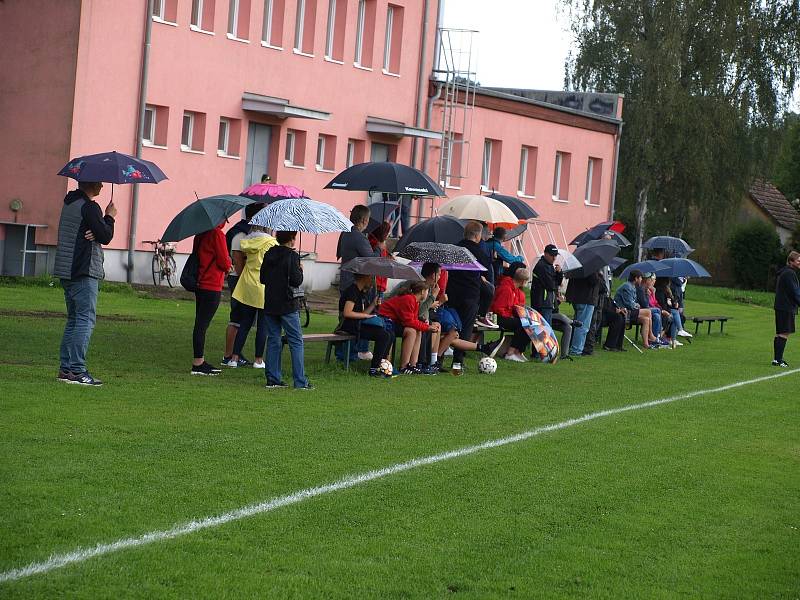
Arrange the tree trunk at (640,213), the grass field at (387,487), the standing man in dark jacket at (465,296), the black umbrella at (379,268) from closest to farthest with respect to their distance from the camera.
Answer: the grass field at (387,487) < the black umbrella at (379,268) < the standing man in dark jacket at (465,296) < the tree trunk at (640,213)

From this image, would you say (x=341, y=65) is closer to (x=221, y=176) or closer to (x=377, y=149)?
(x=377, y=149)

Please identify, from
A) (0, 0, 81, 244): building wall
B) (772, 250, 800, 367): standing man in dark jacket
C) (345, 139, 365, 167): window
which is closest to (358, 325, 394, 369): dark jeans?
(772, 250, 800, 367): standing man in dark jacket

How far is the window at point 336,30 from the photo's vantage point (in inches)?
1393

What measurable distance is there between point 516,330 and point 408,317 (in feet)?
12.6

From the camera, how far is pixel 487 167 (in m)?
42.0

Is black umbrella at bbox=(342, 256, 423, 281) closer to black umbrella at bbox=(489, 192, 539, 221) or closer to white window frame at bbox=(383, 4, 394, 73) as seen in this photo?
black umbrella at bbox=(489, 192, 539, 221)

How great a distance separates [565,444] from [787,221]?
6479cm

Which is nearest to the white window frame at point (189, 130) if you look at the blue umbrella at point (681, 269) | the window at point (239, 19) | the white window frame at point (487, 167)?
the window at point (239, 19)

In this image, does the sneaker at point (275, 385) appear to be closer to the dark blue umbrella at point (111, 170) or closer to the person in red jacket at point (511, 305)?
the dark blue umbrella at point (111, 170)

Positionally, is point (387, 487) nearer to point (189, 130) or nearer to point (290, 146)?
point (189, 130)

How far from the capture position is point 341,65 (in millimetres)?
35562

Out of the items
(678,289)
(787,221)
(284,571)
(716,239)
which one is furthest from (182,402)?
(787,221)

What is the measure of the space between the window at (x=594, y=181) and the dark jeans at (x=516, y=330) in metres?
28.0

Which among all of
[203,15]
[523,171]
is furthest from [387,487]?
[523,171]
